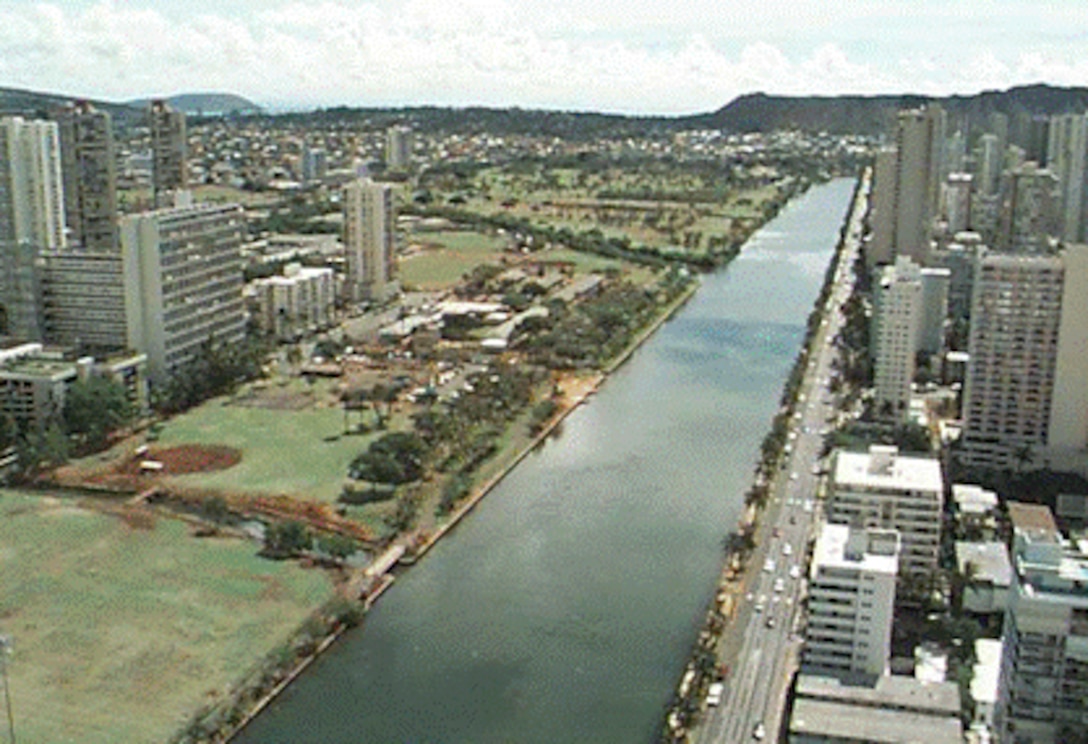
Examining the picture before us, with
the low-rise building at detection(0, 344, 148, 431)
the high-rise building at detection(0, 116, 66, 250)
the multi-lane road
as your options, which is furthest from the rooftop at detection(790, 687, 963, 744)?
the high-rise building at detection(0, 116, 66, 250)

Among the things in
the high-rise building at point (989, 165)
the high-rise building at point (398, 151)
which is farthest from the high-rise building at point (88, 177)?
the high-rise building at point (398, 151)

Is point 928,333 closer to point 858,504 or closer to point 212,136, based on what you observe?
point 858,504

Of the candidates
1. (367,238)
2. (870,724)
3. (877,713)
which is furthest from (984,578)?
(367,238)

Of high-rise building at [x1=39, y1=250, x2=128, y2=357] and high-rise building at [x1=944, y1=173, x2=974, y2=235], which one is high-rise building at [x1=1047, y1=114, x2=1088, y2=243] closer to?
high-rise building at [x1=944, y1=173, x2=974, y2=235]

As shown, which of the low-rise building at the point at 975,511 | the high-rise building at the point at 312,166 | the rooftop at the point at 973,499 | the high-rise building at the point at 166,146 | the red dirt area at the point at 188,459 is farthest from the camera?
the high-rise building at the point at 312,166

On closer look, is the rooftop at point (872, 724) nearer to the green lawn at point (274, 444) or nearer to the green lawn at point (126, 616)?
the green lawn at point (126, 616)
